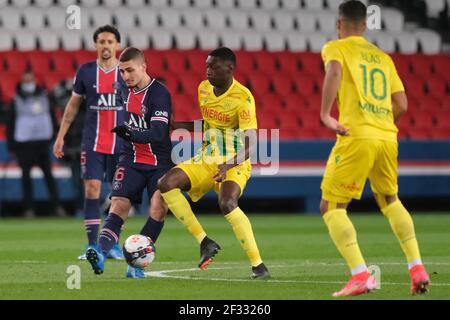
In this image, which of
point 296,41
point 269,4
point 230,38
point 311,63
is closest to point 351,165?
point 311,63

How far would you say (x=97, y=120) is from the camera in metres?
11.2

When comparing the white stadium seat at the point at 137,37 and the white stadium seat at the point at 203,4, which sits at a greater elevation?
the white stadium seat at the point at 203,4

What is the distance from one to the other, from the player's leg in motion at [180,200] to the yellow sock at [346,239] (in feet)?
5.18

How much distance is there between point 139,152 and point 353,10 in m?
2.57

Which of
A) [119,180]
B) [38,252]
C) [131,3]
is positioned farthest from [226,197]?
[131,3]

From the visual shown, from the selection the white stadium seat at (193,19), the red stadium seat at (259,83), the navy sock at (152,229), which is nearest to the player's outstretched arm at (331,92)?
the navy sock at (152,229)

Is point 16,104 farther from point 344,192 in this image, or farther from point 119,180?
point 344,192

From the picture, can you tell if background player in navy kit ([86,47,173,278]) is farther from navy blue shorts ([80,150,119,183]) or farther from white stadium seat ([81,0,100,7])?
white stadium seat ([81,0,100,7])

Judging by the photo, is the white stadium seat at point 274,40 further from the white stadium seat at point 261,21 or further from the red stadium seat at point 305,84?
the red stadium seat at point 305,84

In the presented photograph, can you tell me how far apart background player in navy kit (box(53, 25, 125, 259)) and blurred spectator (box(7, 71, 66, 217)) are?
6.61 metres

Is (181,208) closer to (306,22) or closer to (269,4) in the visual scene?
(306,22)

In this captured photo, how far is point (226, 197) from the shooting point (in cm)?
887

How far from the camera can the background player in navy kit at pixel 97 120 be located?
1103 cm
